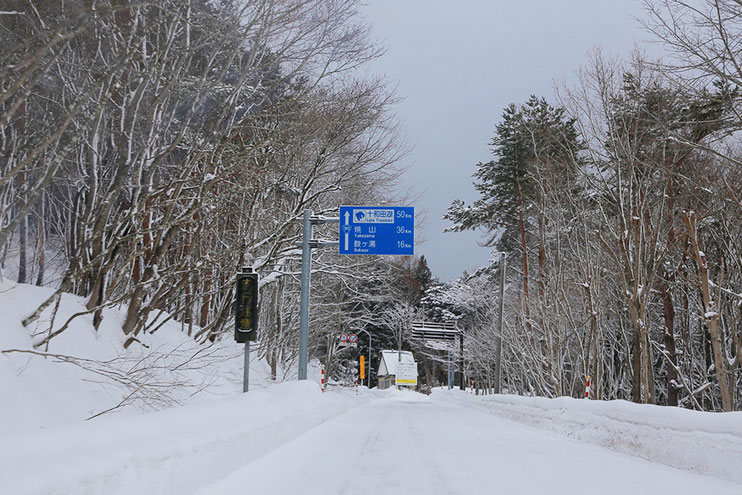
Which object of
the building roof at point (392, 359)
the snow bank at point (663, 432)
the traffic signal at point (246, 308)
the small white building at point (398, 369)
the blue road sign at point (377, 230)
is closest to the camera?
the snow bank at point (663, 432)

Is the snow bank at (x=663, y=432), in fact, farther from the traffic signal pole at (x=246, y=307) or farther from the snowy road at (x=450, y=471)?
the traffic signal pole at (x=246, y=307)

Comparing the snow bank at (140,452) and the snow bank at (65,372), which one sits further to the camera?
the snow bank at (65,372)

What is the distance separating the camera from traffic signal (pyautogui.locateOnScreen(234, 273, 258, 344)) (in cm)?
966

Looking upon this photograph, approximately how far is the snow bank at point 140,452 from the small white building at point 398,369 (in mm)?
54838

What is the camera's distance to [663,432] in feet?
24.9

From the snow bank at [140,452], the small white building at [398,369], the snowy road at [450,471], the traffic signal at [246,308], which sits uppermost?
the traffic signal at [246,308]

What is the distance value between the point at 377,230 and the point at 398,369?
157 ft

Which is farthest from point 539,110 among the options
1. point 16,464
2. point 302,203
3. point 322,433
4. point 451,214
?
point 16,464

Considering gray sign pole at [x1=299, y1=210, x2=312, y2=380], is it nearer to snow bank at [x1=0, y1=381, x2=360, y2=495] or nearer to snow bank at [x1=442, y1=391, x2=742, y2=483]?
snow bank at [x1=442, y1=391, x2=742, y2=483]

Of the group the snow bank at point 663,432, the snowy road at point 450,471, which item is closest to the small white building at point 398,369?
the snow bank at point 663,432

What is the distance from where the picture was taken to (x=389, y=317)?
200ft

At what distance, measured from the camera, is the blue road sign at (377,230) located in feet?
52.0

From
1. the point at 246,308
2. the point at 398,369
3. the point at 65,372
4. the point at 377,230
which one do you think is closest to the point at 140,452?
the point at 65,372

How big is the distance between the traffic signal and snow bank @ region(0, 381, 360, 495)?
2.13 metres
